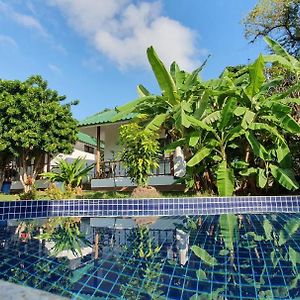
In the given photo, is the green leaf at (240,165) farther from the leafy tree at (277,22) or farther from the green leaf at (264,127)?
the leafy tree at (277,22)

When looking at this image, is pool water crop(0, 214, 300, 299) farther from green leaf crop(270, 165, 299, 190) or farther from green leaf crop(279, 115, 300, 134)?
green leaf crop(279, 115, 300, 134)

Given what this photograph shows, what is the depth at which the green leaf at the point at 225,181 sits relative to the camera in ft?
29.0

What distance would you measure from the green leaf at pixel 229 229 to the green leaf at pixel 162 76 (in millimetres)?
3798

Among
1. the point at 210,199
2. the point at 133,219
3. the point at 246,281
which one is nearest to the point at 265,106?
the point at 210,199

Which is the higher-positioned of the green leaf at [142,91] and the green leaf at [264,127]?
the green leaf at [142,91]

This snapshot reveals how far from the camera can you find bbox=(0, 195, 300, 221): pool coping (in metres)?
8.64

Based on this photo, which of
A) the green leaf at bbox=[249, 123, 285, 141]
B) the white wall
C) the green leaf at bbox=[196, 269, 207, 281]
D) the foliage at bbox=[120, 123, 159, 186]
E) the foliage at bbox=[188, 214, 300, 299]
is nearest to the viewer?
the foliage at bbox=[188, 214, 300, 299]

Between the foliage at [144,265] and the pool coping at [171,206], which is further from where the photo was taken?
the pool coping at [171,206]

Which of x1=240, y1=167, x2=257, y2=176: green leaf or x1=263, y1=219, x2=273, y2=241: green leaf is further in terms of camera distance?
x1=240, y1=167, x2=257, y2=176: green leaf

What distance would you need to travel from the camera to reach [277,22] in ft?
61.6

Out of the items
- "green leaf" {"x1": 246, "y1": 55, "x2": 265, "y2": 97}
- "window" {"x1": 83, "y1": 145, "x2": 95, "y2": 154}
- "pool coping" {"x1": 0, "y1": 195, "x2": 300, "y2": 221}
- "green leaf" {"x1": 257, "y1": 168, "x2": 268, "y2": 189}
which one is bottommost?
"pool coping" {"x1": 0, "y1": 195, "x2": 300, "y2": 221}

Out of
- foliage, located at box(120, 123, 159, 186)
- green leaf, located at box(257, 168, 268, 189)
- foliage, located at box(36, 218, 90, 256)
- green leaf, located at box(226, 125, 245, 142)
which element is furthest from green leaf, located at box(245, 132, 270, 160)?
foliage, located at box(36, 218, 90, 256)

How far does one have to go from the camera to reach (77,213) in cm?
882

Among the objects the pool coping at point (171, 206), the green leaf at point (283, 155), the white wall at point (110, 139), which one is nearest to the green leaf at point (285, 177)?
the green leaf at point (283, 155)
